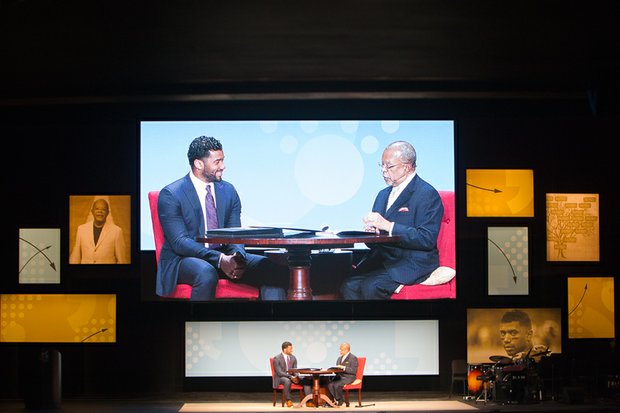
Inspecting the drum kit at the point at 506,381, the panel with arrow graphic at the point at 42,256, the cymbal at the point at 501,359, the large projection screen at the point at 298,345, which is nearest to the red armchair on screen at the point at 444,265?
the large projection screen at the point at 298,345

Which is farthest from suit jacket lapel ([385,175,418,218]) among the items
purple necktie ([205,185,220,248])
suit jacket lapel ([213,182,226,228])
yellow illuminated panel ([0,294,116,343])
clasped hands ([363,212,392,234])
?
yellow illuminated panel ([0,294,116,343])

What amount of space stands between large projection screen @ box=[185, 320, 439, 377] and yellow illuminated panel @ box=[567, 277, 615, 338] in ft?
6.91

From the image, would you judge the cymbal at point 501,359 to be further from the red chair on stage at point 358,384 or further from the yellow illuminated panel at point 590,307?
the red chair on stage at point 358,384

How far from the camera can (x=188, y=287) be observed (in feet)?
47.5

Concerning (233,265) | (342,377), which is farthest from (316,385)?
(233,265)

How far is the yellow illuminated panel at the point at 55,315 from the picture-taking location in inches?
582

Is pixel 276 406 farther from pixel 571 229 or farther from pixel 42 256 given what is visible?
pixel 571 229

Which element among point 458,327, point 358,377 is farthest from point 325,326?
point 458,327

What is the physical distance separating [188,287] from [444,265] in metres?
3.55

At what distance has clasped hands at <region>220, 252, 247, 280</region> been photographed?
1447 centimetres

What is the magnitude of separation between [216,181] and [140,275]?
66.4 inches

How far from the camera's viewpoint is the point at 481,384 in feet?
47.1

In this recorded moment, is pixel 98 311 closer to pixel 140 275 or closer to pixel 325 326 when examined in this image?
pixel 140 275

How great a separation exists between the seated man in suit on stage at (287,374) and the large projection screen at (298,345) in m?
0.63
